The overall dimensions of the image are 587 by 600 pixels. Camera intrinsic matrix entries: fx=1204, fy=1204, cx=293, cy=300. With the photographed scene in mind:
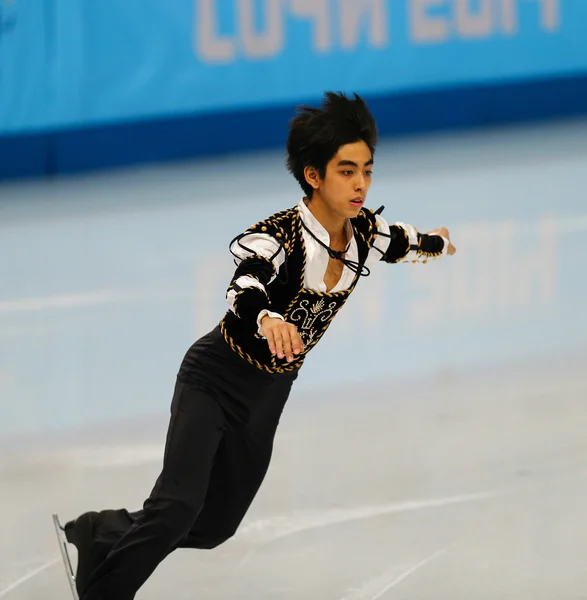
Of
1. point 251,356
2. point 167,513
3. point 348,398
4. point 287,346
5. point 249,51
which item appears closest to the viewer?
point 287,346

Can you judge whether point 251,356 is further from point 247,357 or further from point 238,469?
point 238,469

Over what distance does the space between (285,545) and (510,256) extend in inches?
124

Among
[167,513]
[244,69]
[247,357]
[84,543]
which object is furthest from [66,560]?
[244,69]

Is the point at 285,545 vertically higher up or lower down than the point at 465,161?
lower down

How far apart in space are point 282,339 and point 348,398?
207 cm

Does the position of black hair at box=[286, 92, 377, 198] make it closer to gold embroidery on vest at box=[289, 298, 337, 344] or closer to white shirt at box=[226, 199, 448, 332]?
white shirt at box=[226, 199, 448, 332]

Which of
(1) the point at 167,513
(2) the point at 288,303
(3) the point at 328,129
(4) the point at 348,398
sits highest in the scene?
(3) the point at 328,129

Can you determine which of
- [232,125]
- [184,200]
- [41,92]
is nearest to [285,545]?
[184,200]

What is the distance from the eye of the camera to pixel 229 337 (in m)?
2.53

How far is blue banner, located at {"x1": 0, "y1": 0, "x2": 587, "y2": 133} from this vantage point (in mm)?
7664

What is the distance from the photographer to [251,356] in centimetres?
250

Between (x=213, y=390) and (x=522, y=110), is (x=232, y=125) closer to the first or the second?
(x=522, y=110)

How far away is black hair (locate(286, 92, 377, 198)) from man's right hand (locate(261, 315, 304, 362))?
0.40m

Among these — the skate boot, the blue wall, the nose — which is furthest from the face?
the blue wall
